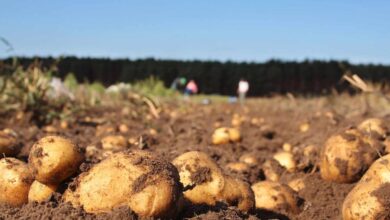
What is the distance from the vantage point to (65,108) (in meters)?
8.30

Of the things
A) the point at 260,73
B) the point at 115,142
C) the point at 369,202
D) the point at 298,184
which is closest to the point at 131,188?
the point at 369,202

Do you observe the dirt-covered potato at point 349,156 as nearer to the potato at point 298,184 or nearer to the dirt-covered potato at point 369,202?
the potato at point 298,184

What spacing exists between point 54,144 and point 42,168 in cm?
13

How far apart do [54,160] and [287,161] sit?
2.49 metres

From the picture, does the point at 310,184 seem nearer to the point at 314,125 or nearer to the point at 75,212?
the point at 75,212

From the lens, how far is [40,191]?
247cm

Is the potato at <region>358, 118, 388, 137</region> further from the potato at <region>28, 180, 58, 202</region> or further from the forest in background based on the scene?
the forest in background

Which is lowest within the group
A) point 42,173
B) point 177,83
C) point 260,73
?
point 177,83

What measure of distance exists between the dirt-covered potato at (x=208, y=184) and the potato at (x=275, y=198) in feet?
1.44

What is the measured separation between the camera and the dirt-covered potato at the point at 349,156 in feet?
12.1

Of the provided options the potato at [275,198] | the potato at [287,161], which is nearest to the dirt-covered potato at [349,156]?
the potato at [275,198]

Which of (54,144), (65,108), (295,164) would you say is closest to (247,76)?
(65,108)

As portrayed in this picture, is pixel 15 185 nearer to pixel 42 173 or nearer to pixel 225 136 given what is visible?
pixel 42 173

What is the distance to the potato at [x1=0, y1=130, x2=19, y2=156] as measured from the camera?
3252 mm
